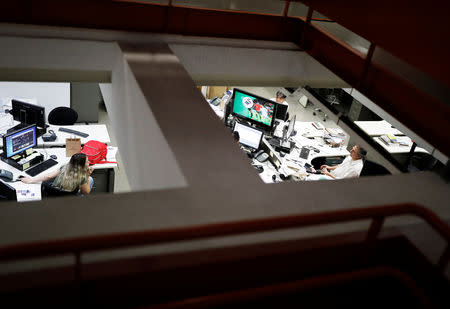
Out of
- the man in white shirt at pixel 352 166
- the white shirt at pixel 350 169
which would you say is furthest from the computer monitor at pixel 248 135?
the white shirt at pixel 350 169

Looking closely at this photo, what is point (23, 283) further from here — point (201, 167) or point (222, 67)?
point (222, 67)

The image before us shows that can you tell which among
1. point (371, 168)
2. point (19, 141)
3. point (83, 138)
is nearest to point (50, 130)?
point (83, 138)

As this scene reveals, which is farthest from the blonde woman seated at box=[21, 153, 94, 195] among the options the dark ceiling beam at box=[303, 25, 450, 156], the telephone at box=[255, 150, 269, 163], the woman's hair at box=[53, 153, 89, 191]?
the dark ceiling beam at box=[303, 25, 450, 156]

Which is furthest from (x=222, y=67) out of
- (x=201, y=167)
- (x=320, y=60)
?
(x=201, y=167)

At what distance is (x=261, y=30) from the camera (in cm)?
535

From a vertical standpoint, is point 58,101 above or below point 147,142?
below

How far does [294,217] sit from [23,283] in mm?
1264

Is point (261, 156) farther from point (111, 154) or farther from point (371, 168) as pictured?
point (111, 154)

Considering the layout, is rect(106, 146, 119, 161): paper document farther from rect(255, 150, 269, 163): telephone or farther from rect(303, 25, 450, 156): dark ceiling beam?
rect(303, 25, 450, 156): dark ceiling beam

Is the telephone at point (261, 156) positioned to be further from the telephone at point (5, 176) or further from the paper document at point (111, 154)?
the telephone at point (5, 176)

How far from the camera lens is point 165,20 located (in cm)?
482

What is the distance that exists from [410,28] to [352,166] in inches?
139

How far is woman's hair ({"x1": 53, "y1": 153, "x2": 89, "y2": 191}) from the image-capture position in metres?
5.29

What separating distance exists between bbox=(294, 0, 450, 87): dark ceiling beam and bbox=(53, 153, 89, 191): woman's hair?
11.3 ft
